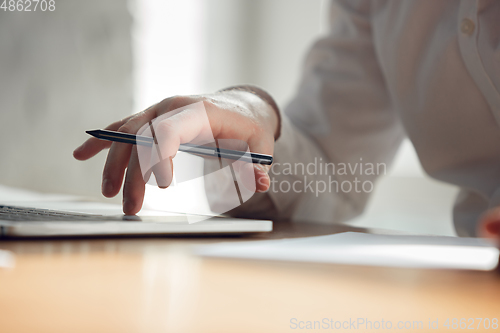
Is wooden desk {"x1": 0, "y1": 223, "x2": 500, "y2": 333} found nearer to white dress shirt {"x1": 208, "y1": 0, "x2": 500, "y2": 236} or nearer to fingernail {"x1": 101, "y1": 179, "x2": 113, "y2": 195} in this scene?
fingernail {"x1": 101, "y1": 179, "x2": 113, "y2": 195}

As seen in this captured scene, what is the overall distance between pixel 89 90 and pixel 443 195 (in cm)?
129

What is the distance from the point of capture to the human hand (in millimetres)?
266

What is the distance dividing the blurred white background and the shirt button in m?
0.41

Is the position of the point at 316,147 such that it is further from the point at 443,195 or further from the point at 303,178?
the point at 443,195

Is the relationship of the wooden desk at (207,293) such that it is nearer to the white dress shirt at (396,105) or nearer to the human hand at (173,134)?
the human hand at (173,134)

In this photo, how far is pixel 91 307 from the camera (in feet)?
0.41

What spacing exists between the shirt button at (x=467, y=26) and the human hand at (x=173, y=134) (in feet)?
0.79

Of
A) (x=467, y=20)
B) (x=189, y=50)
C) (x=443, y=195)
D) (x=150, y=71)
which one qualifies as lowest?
(x=443, y=195)

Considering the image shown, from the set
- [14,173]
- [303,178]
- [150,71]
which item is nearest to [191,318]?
[303,178]

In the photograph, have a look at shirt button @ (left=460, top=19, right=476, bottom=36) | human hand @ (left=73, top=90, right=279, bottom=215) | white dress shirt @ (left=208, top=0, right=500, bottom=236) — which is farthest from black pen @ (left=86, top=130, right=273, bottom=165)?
shirt button @ (left=460, top=19, right=476, bottom=36)

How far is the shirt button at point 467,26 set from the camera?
421mm

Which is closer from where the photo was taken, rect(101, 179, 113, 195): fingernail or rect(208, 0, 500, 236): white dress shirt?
rect(101, 179, 113, 195): fingernail

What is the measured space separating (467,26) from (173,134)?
0.34 metres

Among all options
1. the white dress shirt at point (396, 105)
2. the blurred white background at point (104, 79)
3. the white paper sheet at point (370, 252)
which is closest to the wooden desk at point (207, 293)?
the white paper sheet at point (370, 252)
